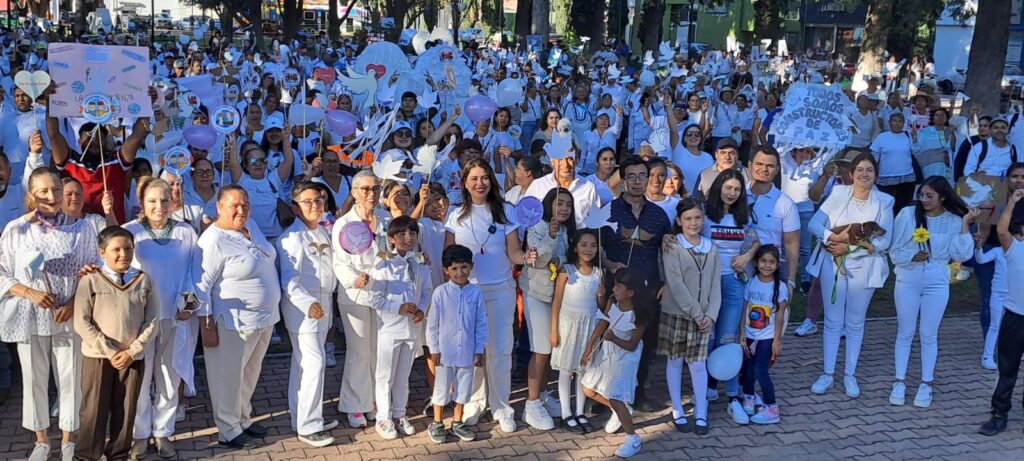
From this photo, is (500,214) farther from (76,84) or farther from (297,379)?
(76,84)

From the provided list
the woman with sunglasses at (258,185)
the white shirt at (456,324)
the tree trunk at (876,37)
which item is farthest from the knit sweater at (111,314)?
the tree trunk at (876,37)

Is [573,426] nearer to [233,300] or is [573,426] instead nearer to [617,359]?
[617,359]

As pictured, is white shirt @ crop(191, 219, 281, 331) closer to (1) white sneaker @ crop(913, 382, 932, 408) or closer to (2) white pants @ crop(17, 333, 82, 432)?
(2) white pants @ crop(17, 333, 82, 432)

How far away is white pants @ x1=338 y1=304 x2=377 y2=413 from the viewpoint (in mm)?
5918

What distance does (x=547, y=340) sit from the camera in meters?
6.20

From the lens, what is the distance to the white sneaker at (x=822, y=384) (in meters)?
Result: 7.14

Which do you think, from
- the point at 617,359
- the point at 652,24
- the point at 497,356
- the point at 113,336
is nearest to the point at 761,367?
the point at 617,359

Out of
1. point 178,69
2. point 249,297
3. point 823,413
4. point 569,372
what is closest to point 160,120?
point 249,297

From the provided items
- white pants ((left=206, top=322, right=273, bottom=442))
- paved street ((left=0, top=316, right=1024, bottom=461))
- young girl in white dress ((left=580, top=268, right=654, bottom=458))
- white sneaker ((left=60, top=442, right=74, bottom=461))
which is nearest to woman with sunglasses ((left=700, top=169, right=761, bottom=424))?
paved street ((left=0, top=316, right=1024, bottom=461))

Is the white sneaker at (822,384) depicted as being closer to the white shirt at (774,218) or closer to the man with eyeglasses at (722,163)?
the white shirt at (774,218)

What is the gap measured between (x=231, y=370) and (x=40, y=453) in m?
1.11

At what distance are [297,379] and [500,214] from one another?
64.1 inches

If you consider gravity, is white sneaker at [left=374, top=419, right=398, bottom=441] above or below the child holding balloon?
below

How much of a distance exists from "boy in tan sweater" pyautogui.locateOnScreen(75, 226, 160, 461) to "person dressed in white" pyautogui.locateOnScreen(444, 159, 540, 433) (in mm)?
1885
